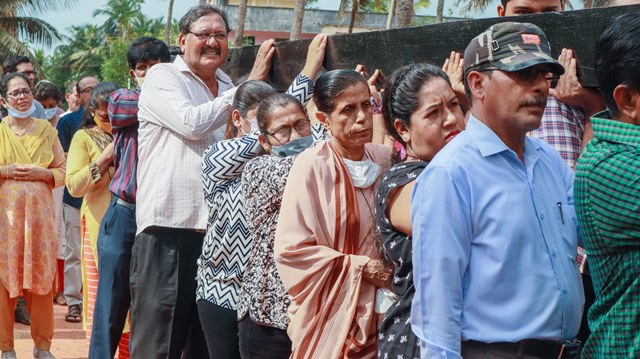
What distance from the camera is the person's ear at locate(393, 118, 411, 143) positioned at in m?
3.84

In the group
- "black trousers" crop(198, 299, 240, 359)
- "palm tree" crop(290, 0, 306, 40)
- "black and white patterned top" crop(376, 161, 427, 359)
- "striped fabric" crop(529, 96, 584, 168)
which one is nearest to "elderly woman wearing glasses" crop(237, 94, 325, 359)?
"black trousers" crop(198, 299, 240, 359)

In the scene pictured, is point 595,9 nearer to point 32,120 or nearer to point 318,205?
point 318,205

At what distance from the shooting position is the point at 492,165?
9.98 ft

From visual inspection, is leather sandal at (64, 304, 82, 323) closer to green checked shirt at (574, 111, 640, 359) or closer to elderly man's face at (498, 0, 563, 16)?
elderly man's face at (498, 0, 563, 16)

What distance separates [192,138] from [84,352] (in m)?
4.02

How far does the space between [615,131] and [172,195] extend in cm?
319

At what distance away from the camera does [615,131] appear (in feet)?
9.52

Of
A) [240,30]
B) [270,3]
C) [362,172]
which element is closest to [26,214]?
[362,172]

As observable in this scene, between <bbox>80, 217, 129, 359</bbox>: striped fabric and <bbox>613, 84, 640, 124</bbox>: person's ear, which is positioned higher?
<bbox>613, 84, 640, 124</bbox>: person's ear

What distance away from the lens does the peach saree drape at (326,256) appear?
13.2ft

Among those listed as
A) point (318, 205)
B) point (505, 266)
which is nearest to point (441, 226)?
point (505, 266)

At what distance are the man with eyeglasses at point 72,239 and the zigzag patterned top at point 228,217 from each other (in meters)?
5.71

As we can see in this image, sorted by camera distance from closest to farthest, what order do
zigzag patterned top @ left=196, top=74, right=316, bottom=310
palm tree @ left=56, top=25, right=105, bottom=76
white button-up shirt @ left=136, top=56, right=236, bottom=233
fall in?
1. zigzag patterned top @ left=196, top=74, right=316, bottom=310
2. white button-up shirt @ left=136, top=56, right=236, bottom=233
3. palm tree @ left=56, top=25, right=105, bottom=76

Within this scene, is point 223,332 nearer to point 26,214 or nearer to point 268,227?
point 268,227
